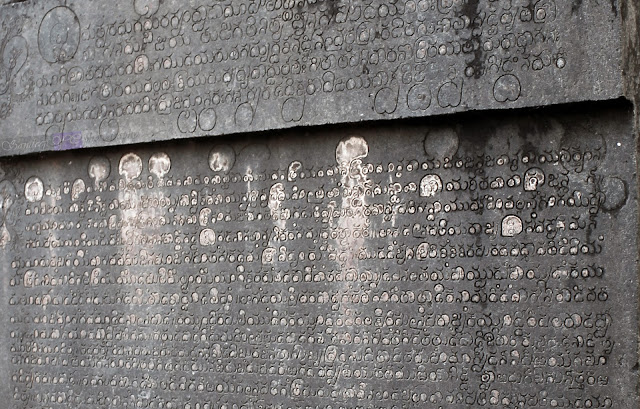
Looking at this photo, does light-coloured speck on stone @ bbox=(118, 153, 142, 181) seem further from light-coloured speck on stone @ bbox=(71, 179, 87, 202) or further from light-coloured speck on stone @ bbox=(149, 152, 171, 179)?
light-coloured speck on stone @ bbox=(71, 179, 87, 202)

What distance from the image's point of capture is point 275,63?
10.1ft

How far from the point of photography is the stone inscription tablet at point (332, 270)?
2.68m

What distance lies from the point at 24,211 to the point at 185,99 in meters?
1.20

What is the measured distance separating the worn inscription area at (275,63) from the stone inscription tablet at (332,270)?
15 centimetres

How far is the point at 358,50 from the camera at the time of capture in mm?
2934

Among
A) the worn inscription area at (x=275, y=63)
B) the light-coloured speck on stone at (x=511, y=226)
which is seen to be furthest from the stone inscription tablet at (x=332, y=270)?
the worn inscription area at (x=275, y=63)

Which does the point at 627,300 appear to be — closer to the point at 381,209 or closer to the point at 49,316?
the point at 381,209

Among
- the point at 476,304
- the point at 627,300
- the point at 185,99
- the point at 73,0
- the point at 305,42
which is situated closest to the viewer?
the point at 627,300

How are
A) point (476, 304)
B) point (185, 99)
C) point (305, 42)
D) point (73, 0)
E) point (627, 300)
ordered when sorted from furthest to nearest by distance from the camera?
1. point (73, 0)
2. point (185, 99)
3. point (305, 42)
4. point (476, 304)
5. point (627, 300)

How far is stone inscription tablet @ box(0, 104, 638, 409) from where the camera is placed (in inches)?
105

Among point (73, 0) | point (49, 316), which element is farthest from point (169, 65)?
point (49, 316)

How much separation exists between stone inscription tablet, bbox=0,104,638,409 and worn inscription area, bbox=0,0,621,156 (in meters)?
0.15

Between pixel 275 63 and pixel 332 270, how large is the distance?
0.98 m

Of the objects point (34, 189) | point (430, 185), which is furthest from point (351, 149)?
point (34, 189)
